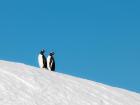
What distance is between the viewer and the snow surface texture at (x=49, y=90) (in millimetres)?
21797

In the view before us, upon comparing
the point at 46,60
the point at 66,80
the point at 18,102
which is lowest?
the point at 18,102

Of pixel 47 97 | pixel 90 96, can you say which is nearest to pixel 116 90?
pixel 90 96

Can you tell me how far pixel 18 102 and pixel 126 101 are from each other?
6101 mm

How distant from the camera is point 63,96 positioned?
2319 centimetres

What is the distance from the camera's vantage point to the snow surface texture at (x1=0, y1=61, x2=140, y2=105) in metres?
21.8

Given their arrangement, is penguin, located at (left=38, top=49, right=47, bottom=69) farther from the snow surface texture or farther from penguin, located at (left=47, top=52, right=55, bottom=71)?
the snow surface texture

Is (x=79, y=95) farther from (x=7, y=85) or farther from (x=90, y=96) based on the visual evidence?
(x=7, y=85)

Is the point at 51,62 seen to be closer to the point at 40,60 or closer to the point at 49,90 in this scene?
the point at 40,60

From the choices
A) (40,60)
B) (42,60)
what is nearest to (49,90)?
(42,60)

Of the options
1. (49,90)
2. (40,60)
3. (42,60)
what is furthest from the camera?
(40,60)

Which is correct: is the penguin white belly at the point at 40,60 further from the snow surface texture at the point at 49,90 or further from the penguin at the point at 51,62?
the snow surface texture at the point at 49,90

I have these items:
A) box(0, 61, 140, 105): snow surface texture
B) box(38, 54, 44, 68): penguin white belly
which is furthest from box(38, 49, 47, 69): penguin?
box(0, 61, 140, 105): snow surface texture

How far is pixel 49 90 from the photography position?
2359 cm

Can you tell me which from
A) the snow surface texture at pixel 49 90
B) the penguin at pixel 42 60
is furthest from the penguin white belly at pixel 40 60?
the snow surface texture at pixel 49 90
